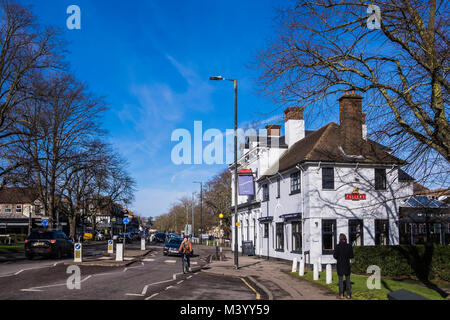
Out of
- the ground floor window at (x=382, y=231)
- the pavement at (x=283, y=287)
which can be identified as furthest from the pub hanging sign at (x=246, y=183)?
the pavement at (x=283, y=287)

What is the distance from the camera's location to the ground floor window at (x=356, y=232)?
26375mm

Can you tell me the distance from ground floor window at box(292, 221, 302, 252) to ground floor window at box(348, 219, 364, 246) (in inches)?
122

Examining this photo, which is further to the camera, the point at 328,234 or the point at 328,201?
the point at 328,201

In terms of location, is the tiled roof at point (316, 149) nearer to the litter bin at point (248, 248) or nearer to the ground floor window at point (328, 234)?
the ground floor window at point (328, 234)

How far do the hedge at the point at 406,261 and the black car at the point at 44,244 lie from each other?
734 inches

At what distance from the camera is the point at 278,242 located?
102ft

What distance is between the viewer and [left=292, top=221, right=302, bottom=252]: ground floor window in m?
27.1

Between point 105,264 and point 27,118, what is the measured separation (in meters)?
11.7

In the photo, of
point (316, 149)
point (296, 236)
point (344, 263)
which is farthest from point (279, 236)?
point (344, 263)

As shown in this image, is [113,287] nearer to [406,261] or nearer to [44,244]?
[406,261]

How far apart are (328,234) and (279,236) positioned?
5.58 m

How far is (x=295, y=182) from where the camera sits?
28391 millimetres
